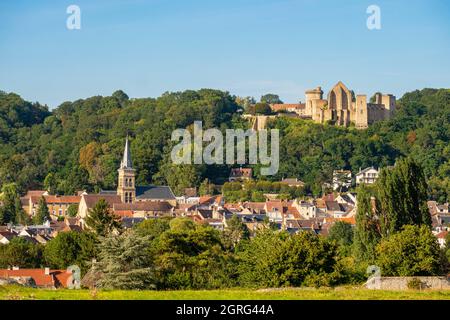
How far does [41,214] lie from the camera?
2736 inches

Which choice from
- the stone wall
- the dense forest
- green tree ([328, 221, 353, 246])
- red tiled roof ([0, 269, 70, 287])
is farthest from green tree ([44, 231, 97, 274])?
the dense forest

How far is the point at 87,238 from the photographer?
33.1 meters

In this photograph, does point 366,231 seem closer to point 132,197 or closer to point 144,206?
point 144,206

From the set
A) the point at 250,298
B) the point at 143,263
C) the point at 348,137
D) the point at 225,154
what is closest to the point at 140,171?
the point at 225,154

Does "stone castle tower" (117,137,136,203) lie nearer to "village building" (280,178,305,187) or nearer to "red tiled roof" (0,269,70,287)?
"village building" (280,178,305,187)

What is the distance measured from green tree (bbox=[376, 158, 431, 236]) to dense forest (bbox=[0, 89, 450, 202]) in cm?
4607

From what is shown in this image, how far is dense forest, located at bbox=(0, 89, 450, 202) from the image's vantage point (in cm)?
8588

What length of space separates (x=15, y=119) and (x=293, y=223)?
5138 centimetres

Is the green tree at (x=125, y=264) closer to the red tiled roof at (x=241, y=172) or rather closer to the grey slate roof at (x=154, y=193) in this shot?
the grey slate roof at (x=154, y=193)

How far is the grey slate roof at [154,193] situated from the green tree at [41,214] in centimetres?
805

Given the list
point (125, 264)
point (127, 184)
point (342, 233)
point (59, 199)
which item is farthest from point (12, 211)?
point (125, 264)

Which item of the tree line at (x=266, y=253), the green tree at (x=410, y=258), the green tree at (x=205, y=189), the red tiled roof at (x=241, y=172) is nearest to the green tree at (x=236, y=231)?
the tree line at (x=266, y=253)

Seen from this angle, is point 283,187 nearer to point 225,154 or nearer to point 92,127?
point 225,154

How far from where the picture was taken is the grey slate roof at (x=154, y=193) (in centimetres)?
7759
